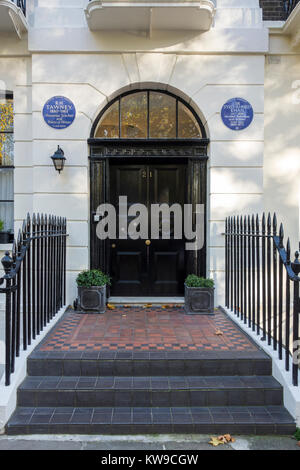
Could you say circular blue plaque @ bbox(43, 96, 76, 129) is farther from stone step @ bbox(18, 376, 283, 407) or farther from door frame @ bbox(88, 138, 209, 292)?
stone step @ bbox(18, 376, 283, 407)

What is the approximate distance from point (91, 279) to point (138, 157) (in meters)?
2.29

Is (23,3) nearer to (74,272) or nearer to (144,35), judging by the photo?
(144,35)

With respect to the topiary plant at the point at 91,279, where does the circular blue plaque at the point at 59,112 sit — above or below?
above

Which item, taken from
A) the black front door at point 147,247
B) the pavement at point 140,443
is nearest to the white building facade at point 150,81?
the black front door at point 147,247

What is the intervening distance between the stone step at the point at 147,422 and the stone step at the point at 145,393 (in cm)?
10

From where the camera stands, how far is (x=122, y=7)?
17.1ft

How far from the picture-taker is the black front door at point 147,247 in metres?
6.10

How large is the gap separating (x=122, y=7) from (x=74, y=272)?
4343 millimetres

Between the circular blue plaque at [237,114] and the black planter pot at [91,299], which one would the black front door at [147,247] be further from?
the circular blue plaque at [237,114]

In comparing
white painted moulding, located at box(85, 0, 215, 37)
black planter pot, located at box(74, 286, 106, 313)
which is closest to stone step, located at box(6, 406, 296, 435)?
black planter pot, located at box(74, 286, 106, 313)

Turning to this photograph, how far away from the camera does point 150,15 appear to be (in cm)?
532

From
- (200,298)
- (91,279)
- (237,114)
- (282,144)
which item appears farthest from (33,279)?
(282,144)
